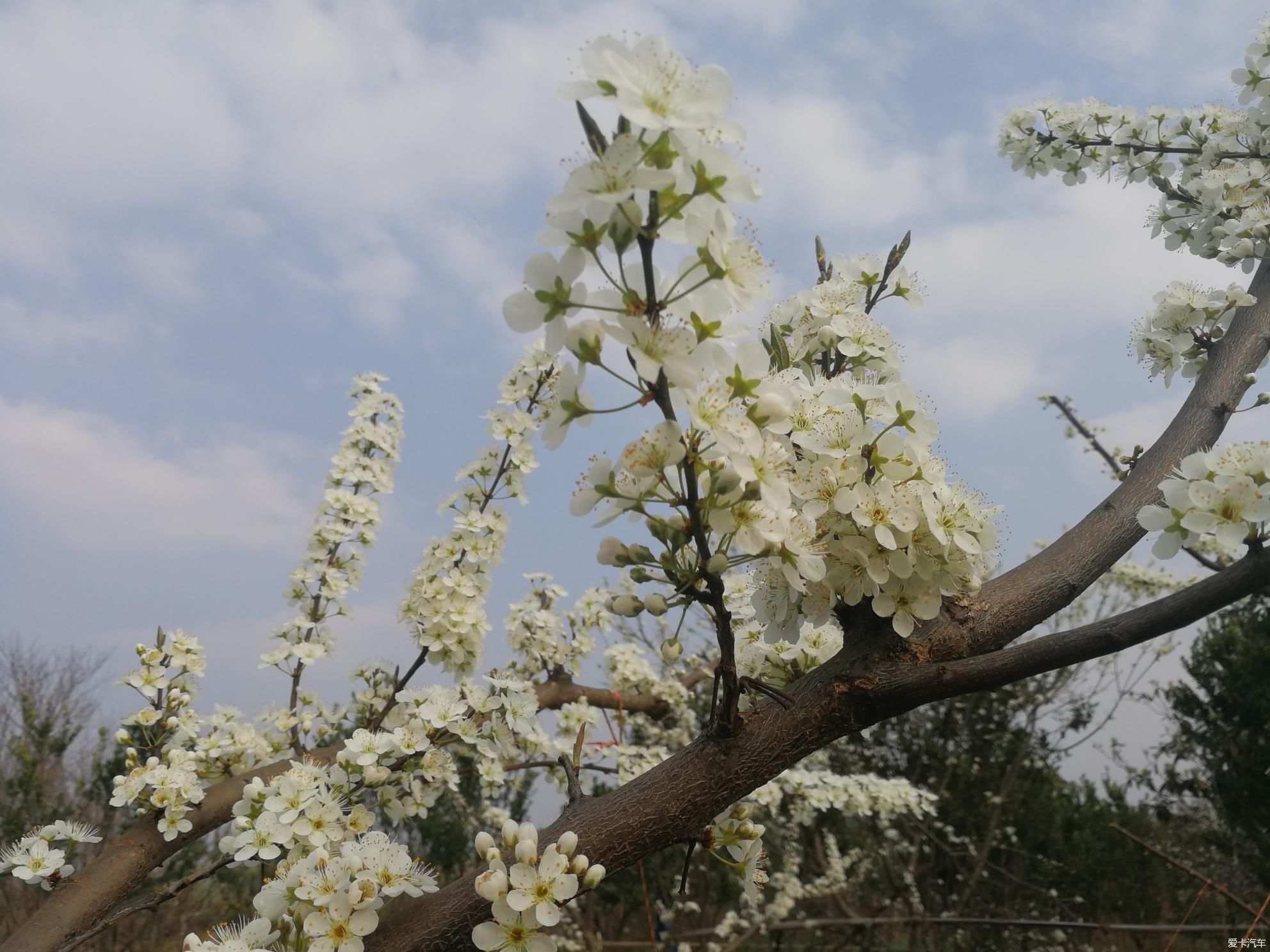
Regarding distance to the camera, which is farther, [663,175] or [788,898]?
[788,898]

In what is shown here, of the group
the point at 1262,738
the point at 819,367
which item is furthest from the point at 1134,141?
the point at 1262,738

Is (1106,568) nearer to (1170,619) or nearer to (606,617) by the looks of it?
(1170,619)

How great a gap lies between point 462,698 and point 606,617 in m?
1.98

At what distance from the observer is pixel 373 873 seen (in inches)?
48.1

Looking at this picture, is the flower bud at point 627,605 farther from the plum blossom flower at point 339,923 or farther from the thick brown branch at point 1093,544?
the plum blossom flower at point 339,923

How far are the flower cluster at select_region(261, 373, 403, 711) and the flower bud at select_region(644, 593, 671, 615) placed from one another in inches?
95.1

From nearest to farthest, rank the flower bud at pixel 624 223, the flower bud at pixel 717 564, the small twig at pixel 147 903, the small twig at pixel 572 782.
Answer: the flower bud at pixel 624 223 → the flower bud at pixel 717 564 → the small twig at pixel 572 782 → the small twig at pixel 147 903

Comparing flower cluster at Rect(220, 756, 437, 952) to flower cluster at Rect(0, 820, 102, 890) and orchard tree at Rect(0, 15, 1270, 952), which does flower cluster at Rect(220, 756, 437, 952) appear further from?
flower cluster at Rect(0, 820, 102, 890)

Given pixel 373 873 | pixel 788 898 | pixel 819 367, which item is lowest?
pixel 788 898

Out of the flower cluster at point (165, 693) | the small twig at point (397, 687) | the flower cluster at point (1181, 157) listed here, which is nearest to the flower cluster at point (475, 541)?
the small twig at point (397, 687)

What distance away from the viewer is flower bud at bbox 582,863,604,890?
1.06 metres

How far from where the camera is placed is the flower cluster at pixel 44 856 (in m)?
2.07

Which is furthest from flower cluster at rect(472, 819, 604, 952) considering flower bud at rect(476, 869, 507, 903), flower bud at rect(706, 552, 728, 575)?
flower bud at rect(706, 552, 728, 575)

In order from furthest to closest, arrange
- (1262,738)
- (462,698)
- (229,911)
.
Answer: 1. (1262,738)
2. (229,911)
3. (462,698)
